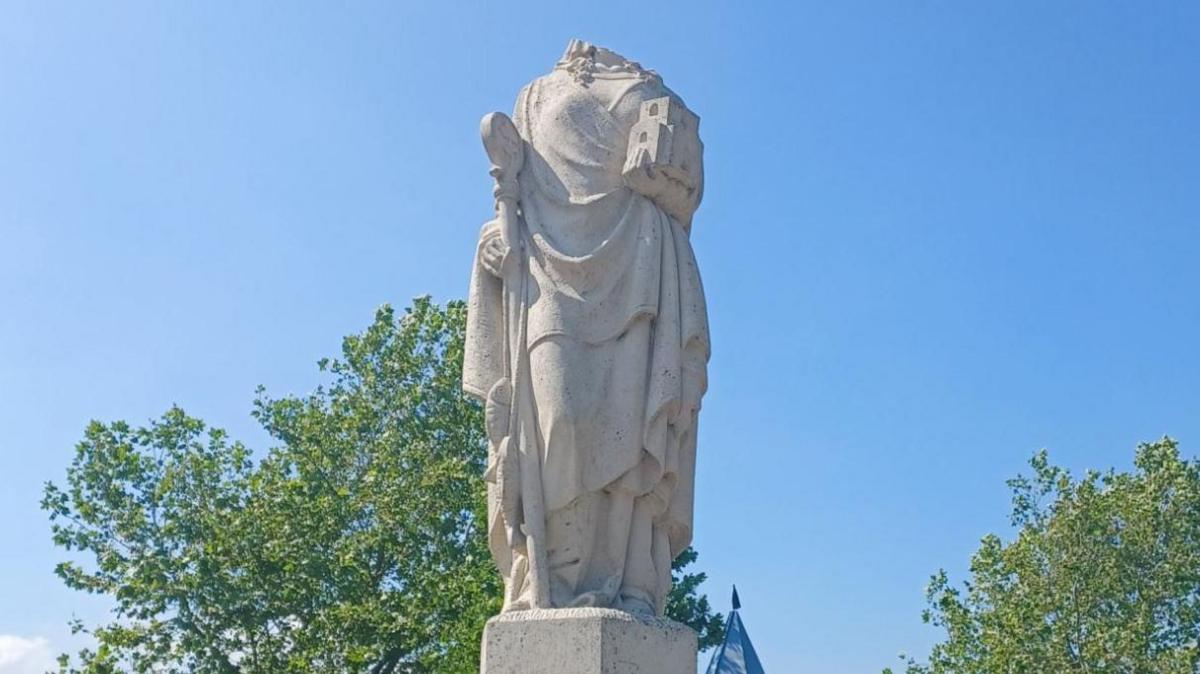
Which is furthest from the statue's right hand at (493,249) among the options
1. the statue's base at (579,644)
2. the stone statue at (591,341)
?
the statue's base at (579,644)

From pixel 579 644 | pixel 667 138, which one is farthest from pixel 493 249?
pixel 579 644

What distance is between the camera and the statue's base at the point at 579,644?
572cm

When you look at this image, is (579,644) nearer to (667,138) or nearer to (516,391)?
(516,391)

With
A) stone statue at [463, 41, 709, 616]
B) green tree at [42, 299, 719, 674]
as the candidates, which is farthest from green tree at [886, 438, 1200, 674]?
stone statue at [463, 41, 709, 616]

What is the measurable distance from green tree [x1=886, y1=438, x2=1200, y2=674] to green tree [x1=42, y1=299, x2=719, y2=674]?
655 centimetres

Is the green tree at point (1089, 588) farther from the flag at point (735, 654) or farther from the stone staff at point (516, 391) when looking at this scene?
the stone staff at point (516, 391)

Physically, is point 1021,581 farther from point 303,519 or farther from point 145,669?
point 145,669

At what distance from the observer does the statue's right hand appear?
6633 millimetres

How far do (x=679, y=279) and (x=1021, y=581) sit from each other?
73.8 ft

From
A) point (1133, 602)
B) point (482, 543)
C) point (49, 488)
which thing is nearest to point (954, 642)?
point (1133, 602)

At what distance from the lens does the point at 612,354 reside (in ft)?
21.0

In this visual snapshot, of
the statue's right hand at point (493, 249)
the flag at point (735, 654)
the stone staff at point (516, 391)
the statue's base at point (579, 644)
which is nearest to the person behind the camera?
the statue's base at point (579, 644)

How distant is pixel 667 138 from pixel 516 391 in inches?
59.0

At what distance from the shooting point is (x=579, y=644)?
573 centimetres
